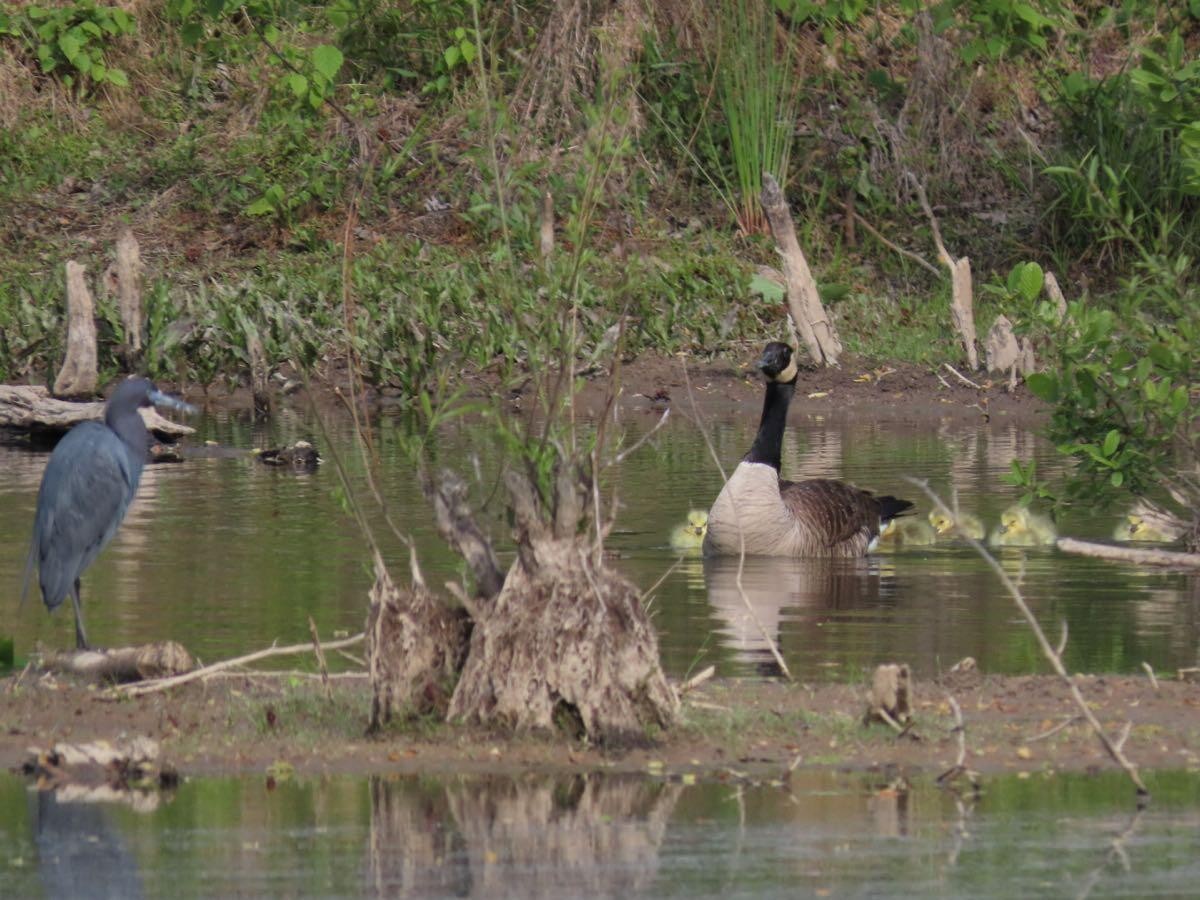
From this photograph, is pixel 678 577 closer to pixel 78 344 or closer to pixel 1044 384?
pixel 1044 384

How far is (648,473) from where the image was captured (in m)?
17.1

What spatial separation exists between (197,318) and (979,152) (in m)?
9.15

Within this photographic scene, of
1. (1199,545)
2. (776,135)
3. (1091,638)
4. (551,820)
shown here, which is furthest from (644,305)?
(551,820)

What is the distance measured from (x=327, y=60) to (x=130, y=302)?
5593 millimetres

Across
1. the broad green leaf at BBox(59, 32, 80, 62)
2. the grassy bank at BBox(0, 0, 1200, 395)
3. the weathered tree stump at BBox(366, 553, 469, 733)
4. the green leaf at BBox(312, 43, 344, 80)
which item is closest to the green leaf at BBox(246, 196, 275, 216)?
the grassy bank at BBox(0, 0, 1200, 395)

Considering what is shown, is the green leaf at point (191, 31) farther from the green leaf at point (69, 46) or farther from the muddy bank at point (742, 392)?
the muddy bank at point (742, 392)

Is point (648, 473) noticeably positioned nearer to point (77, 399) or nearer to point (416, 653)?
point (77, 399)

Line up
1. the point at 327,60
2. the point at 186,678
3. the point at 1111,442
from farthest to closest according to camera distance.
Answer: the point at 327,60, the point at 1111,442, the point at 186,678

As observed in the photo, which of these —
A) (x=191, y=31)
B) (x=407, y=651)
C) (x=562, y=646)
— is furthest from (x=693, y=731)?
(x=191, y=31)

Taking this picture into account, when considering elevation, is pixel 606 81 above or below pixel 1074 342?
above

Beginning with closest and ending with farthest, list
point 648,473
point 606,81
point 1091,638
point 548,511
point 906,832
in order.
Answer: point 906,832
point 548,511
point 606,81
point 1091,638
point 648,473

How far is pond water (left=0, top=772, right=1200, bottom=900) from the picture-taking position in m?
6.25

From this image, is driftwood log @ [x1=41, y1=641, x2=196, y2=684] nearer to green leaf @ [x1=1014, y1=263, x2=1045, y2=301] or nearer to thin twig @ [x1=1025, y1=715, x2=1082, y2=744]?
thin twig @ [x1=1025, y1=715, x2=1082, y2=744]

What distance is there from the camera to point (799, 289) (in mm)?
20781
